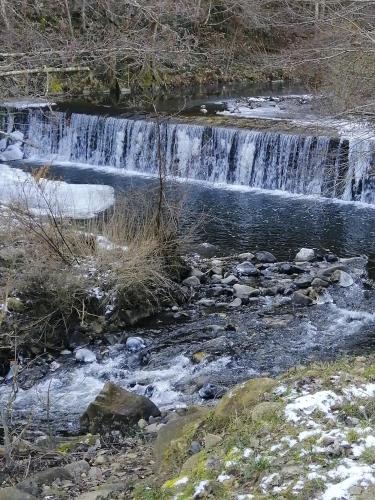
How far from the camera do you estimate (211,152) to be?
14.5 meters

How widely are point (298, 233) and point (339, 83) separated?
2.45 meters

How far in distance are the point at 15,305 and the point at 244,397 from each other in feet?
13.3

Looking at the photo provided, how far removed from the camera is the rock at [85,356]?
23.1 feet

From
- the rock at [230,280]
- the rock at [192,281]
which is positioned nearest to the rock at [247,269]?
the rock at [230,280]

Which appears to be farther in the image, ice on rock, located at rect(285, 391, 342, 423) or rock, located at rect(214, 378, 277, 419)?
rock, located at rect(214, 378, 277, 419)

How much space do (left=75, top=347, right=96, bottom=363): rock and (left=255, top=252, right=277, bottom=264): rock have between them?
11.1ft

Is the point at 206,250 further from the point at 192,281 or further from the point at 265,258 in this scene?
the point at 192,281

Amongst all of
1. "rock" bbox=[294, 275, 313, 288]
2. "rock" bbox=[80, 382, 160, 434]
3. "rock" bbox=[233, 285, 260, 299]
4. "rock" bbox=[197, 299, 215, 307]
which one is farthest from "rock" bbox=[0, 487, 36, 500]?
"rock" bbox=[294, 275, 313, 288]

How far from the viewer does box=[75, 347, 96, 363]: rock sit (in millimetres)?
7051

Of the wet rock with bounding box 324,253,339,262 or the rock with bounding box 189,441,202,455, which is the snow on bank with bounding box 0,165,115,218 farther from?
the rock with bounding box 189,441,202,455

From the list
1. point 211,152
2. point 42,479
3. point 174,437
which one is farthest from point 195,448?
point 211,152

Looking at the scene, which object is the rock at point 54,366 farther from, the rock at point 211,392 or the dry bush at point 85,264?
the rock at point 211,392

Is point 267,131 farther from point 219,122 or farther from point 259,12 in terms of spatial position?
point 259,12

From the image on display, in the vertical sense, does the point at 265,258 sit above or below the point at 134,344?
above
